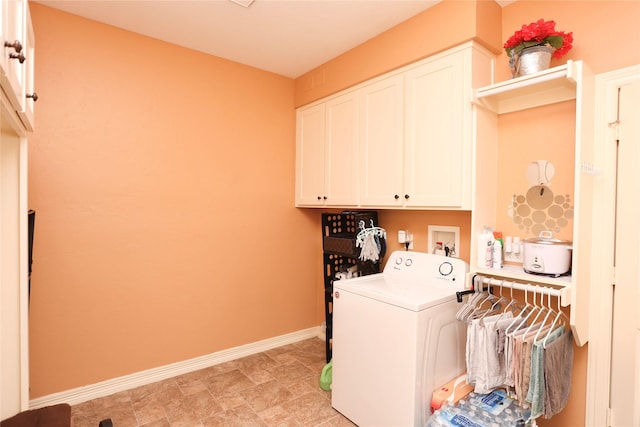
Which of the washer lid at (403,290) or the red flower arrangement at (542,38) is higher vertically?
the red flower arrangement at (542,38)

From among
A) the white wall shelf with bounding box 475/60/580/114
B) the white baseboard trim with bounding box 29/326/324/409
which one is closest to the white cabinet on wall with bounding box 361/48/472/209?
the white wall shelf with bounding box 475/60/580/114

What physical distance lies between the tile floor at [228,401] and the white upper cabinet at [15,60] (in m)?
1.91

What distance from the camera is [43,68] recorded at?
226cm

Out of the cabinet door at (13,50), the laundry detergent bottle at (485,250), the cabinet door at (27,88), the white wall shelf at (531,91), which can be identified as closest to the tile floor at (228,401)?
the laundry detergent bottle at (485,250)

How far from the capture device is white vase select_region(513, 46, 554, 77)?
6.00ft

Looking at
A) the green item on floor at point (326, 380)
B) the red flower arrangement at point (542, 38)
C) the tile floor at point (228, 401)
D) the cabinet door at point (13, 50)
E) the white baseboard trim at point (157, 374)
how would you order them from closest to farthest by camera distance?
the cabinet door at point (13, 50), the red flower arrangement at point (542, 38), the tile floor at point (228, 401), the white baseboard trim at point (157, 374), the green item on floor at point (326, 380)

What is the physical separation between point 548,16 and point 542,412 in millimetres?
2181

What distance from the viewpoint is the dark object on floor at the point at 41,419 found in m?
1.34

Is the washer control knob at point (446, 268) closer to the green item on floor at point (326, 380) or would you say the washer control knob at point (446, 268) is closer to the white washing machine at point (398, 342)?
the white washing machine at point (398, 342)

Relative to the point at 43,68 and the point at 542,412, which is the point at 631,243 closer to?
the point at 542,412

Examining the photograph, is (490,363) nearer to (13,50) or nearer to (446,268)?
(446,268)

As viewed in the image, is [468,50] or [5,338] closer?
[5,338]

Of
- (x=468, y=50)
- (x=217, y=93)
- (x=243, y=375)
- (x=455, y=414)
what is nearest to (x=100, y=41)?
(x=217, y=93)

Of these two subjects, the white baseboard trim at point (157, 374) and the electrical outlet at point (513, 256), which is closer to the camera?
the electrical outlet at point (513, 256)
